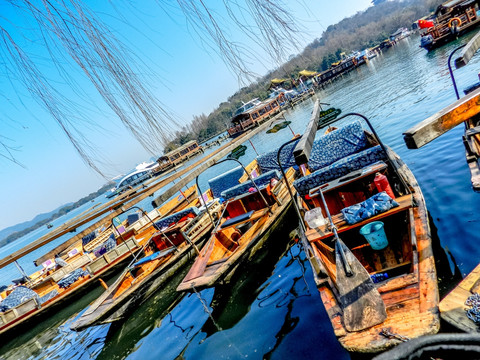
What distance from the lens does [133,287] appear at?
9.75 m

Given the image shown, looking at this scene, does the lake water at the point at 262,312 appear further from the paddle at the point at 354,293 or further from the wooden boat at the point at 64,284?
the paddle at the point at 354,293

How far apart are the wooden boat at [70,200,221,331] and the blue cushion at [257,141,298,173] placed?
3382 millimetres

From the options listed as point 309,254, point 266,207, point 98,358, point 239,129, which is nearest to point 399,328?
point 309,254

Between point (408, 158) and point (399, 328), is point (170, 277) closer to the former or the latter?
point (399, 328)

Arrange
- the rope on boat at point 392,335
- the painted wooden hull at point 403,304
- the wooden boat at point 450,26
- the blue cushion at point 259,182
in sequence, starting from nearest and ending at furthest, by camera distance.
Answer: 1. the rope on boat at point 392,335
2. the painted wooden hull at point 403,304
3. the blue cushion at point 259,182
4. the wooden boat at point 450,26

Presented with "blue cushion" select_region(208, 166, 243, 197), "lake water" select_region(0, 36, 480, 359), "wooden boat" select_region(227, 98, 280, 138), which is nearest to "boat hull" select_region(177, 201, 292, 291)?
"lake water" select_region(0, 36, 480, 359)

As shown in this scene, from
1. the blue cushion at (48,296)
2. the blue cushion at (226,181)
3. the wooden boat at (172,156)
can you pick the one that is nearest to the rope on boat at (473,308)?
the wooden boat at (172,156)

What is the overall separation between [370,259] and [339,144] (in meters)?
5.13

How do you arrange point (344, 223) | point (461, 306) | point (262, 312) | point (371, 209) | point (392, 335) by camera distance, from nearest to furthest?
point (461, 306)
point (392, 335)
point (371, 209)
point (344, 223)
point (262, 312)

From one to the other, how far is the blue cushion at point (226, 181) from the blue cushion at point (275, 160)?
132cm

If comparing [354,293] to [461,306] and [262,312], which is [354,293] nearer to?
[461,306]

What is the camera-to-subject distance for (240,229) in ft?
36.9

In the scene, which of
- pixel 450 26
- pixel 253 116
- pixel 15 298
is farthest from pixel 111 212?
pixel 253 116

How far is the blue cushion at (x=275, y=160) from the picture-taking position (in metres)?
13.3
